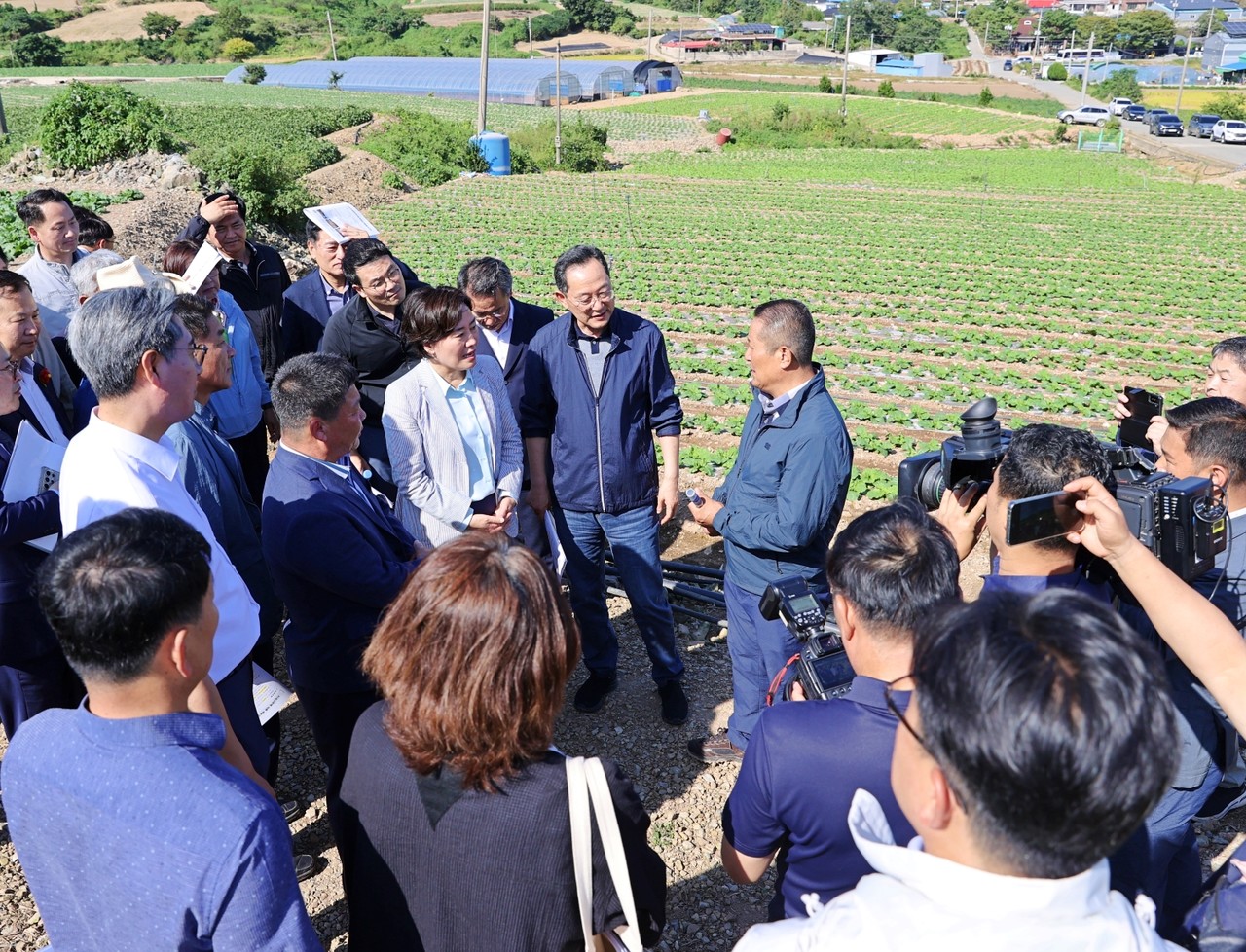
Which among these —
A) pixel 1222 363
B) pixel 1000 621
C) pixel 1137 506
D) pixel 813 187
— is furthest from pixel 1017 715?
pixel 813 187

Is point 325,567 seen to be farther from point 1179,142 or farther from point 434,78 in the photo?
point 434,78

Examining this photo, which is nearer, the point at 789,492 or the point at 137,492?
the point at 137,492

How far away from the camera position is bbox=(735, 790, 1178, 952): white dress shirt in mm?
1159

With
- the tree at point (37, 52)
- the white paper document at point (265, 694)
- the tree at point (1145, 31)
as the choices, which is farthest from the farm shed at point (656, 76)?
the white paper document at point (265, 694)

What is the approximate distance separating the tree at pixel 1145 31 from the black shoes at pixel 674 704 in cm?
10984

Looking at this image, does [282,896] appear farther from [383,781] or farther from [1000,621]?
[1000,621]

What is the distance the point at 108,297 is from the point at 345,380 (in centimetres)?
75

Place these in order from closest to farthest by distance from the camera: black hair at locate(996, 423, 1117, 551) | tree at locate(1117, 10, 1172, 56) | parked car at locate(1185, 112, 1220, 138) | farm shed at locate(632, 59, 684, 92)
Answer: black hair at locate(996, 423, 1117, 551) < parked car at locate(1185, 112, 1220, 138) < farm shed at locate(632, 59, 684, 92) < tree at locate(1117, 10, 1172, 56)

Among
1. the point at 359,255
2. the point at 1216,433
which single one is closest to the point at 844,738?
the point at 1216,433

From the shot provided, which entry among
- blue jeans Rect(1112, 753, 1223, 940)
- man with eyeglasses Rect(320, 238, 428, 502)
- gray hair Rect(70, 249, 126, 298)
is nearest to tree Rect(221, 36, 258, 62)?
gray hair Rect(70, 249, 126, 298)

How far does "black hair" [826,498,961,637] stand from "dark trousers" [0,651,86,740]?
2906 mm

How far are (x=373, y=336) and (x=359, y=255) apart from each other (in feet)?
1.40

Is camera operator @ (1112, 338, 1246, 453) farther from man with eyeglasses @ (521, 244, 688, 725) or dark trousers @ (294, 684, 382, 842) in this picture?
dark trousers @ (294, 684, 382, 842)

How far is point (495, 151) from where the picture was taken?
30438mm
